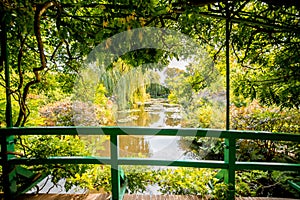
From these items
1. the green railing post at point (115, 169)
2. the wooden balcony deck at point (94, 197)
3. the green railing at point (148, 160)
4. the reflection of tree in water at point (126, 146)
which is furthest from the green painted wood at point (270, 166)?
the reflection of tree in water at point (126, 146)

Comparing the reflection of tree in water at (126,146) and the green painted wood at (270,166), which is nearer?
the green painted wood at (270,166)

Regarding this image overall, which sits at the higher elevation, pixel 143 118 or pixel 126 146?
pixel 143 118

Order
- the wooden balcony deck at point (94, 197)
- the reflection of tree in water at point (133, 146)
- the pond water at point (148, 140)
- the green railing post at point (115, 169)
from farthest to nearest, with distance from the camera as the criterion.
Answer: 1. the reflection of tree in water at point (133, 146)
2. the pond water at point (148, 140)
3. the wooden balcony deck at point (94, 197)
4. the green railing post at point (115, 169)

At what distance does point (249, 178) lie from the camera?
249 centimetres

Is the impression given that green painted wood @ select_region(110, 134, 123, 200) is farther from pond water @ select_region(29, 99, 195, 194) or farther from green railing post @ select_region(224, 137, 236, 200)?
green railing post @ select_region(224, 137, 236, 200)

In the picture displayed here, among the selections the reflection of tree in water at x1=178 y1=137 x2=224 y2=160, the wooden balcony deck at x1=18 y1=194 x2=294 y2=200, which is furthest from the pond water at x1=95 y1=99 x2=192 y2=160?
the wooden balcony deck at x1=18 y1=194 x2=294 y2=200

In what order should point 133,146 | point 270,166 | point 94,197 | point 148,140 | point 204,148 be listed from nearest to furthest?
point 270,166 → point 94,197 → point 148,140 → point 133,146 → point 204,148

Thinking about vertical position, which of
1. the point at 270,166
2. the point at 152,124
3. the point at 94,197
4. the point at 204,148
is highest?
the point at 152,124

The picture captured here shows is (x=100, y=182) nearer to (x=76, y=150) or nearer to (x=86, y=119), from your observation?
(x=76, y=150)

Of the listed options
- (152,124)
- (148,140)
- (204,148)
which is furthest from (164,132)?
(204,148)

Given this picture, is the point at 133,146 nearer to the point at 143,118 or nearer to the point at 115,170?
the point at 143,118

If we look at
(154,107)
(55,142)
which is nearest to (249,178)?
(154,107)

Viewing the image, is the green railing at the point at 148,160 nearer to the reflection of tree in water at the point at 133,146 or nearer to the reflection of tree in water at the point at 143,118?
the reflection of tree in water at the point at 143,118

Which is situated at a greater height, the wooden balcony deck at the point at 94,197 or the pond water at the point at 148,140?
the pond water at the point at 148,140
